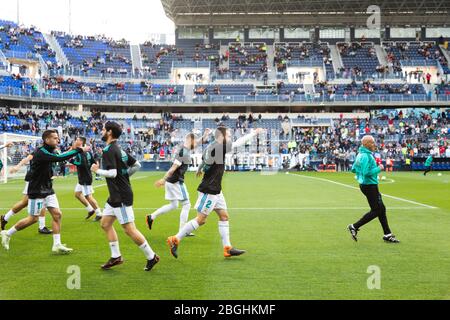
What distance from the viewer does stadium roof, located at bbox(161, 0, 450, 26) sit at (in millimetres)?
70438

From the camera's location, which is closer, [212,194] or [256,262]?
[256,262]

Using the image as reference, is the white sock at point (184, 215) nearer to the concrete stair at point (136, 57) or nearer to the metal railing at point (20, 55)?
the metal railing at point (20, 55)

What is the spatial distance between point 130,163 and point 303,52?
6740 cm

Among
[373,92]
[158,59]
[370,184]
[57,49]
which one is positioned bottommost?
[370,184]

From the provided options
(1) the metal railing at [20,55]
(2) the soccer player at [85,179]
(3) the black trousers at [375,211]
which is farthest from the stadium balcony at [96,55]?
(3) the black trousers at [375,211]

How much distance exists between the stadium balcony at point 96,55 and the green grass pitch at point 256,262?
57.2 metres

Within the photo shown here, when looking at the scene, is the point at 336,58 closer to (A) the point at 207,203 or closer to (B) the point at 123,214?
(A) the point at 207,203

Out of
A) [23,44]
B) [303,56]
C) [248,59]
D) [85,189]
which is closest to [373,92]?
[303,56]

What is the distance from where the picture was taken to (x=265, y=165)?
52.2 meters

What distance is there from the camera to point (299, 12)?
2908 inches

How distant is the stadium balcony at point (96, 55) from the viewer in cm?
6981

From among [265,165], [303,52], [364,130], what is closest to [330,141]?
[364,130]

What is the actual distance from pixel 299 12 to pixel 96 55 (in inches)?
1142
